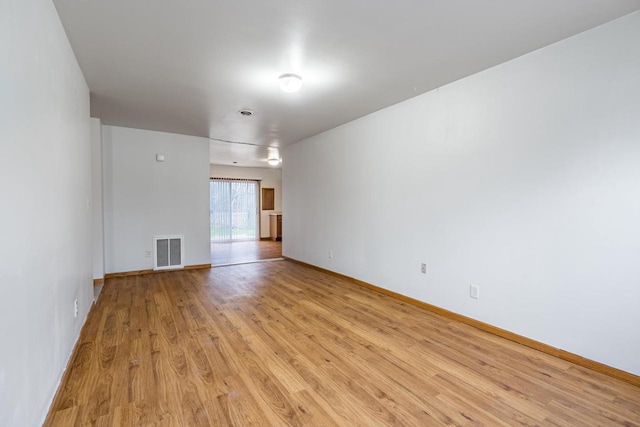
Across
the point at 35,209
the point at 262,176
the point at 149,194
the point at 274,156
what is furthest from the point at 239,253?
the point at 35,209

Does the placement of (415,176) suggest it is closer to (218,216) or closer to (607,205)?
(607,205)

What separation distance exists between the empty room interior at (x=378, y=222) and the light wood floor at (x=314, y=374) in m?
0.02

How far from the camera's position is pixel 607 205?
6.86 feet

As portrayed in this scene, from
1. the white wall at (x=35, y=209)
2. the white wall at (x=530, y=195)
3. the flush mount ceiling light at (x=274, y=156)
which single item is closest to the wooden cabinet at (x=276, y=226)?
the flush mount ceiling light at (x=274, y=156)

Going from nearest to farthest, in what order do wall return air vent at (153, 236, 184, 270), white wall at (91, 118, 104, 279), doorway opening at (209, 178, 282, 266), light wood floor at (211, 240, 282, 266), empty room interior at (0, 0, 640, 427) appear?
empty room interior at (0, 0, 640, 427) → white wall at (91, 118, 104, 279) → wall return air vent at (153, 236, 184, 270) → light wood floor at (211, 240, 282, 266) → doorway opening at (209, 178, 282, 266)

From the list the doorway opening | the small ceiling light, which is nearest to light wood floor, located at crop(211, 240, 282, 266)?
the doorway opening

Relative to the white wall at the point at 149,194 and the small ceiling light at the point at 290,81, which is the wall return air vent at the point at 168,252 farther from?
the small ceiling light at the point at 290,81

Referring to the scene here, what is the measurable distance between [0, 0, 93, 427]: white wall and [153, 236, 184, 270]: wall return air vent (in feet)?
9.06

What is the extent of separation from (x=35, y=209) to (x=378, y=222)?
3.30 m

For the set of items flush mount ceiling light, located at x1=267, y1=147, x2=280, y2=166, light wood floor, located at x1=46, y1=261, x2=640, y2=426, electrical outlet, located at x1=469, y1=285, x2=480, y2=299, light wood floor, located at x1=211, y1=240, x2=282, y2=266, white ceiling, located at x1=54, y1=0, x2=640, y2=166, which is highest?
flush mount ceiling light, located at x1=267, y1=147, x2=280, y2=166

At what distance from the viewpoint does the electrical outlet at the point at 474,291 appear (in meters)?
2.85

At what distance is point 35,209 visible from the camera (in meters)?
1.50

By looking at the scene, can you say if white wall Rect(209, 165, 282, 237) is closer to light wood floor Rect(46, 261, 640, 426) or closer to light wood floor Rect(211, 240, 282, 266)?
light wood floor Rect(211, 240, 282, 266)

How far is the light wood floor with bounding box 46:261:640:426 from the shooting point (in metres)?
1.67
